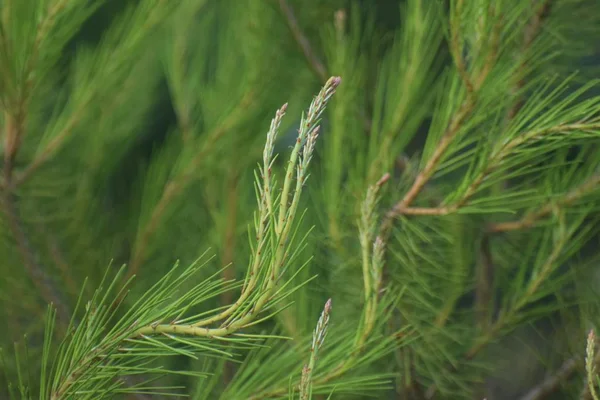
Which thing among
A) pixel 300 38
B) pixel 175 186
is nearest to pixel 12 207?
pixel 175 186

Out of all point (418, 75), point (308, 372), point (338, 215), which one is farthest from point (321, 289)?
point (308, 372)

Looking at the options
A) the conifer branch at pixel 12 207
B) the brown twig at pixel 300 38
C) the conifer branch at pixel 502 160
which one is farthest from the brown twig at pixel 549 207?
the conifer branch at pixel 12 207

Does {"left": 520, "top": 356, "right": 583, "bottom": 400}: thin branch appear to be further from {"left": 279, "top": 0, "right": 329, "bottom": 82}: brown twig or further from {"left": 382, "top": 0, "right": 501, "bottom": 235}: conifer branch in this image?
{"left": 279, "top": 0, "right": 329, "bottom": 82}: brown twig

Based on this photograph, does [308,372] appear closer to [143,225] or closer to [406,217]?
[406,217]

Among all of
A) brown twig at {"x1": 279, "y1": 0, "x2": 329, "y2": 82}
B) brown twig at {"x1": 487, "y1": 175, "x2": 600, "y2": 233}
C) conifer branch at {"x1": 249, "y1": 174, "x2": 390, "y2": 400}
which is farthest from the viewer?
brown twig at {"x1": 279, "y1": 0, "x2": 329, "y2": 82}

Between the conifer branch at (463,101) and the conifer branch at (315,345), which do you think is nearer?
the conifer branch at (315,345)

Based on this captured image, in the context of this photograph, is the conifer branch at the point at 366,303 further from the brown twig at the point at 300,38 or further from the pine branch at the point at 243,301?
the brown twig at the point at 300,38

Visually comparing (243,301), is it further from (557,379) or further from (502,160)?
(557,379)

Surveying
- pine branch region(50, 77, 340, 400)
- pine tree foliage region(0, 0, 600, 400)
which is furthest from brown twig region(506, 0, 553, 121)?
pine branch region(50, 77, 340, 400)
